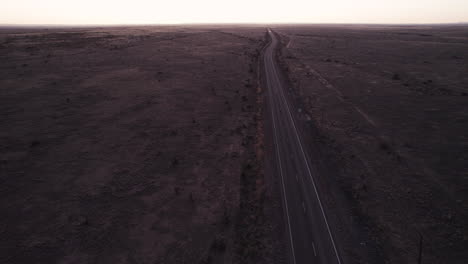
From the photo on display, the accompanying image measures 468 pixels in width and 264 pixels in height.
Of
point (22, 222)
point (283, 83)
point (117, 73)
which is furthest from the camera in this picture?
point (117, 73)

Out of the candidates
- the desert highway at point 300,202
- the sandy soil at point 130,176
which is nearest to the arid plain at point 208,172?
the sandy soil at point 130,176

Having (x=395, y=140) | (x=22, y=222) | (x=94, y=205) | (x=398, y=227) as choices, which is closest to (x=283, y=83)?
(x=395, y=140)

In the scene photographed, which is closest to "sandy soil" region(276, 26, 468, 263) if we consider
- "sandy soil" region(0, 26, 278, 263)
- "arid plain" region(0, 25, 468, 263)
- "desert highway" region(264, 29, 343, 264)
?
"arid plain" region(0, 25, 468, 263)

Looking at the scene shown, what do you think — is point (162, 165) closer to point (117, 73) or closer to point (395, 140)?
point (395, 140)

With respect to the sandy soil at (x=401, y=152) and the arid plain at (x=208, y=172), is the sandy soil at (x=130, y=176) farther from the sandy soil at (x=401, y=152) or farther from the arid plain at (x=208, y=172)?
the sandy soil at (x=401, y=152)

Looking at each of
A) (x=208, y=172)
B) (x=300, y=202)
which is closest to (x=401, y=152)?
(x=300, y=202)

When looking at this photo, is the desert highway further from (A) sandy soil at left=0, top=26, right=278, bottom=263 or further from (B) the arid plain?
(A) sandy soil at left=0, top=26, right=278, bottom=263

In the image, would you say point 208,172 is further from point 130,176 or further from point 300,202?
point 300,202
